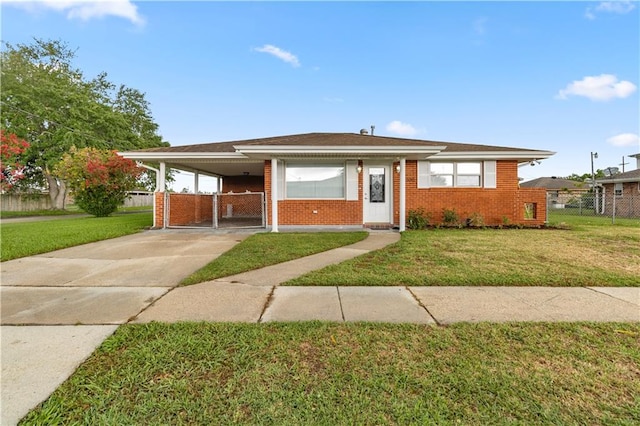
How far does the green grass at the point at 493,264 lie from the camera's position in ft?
14.0

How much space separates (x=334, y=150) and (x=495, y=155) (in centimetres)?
592

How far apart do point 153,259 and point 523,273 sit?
21.7ft

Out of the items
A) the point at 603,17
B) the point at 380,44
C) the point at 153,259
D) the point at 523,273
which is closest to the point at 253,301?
the point at 153,259

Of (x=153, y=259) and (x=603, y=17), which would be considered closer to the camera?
(x=153, y=259)

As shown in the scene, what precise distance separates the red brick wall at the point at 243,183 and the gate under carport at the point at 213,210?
0.51 metres

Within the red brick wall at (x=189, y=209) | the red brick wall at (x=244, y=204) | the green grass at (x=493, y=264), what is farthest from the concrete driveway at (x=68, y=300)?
the red brick wall at (x=244, y=204)

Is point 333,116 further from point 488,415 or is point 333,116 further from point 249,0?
point 488,415

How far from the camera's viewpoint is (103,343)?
250cm

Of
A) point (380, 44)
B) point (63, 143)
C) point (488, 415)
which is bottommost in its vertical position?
point (488, 415)

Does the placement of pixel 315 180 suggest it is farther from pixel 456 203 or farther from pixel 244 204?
pixel 244 204

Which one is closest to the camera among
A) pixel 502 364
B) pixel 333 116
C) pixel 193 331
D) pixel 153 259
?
pixel 502 364

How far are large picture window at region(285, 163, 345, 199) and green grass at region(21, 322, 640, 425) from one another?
7948 millimetres

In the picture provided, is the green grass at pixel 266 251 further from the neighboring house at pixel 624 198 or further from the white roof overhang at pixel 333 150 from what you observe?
the neighboring house at pixel 624 198

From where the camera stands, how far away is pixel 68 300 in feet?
11.7
